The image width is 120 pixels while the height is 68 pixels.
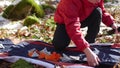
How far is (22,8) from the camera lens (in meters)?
7.47

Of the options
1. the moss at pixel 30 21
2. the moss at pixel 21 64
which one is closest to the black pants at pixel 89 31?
the moss at pixel 21 64

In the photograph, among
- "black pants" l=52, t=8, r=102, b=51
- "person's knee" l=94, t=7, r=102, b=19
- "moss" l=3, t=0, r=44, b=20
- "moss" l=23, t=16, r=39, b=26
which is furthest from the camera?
"moss" l=3, t=0, r=44, b=20

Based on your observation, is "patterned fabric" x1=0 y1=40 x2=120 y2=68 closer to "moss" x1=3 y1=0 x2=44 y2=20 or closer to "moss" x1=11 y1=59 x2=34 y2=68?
"moss" x1=11 y1=59 x2=34 y2=68

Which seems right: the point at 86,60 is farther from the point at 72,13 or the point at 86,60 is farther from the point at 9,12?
the point at 9,12

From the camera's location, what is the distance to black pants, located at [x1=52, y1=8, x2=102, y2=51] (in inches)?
184

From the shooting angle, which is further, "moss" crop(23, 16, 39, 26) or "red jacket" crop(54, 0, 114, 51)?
"moss" crop(23, 16, 39, 26)

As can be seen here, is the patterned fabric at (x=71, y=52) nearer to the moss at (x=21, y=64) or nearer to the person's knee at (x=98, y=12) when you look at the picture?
the moss at (x=21, y=64)

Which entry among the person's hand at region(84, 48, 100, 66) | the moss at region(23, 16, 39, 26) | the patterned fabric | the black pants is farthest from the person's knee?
the moss at region(23, 16, 39, 26)

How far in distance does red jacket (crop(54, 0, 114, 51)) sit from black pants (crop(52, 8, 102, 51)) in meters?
0.09

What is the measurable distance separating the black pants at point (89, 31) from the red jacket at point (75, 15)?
0.30 ft

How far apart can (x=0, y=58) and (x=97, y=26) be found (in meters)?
1.23

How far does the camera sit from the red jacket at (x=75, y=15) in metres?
4.14

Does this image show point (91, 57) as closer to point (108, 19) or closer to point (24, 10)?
point (108, 19)

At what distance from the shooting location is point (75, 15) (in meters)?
4.28
